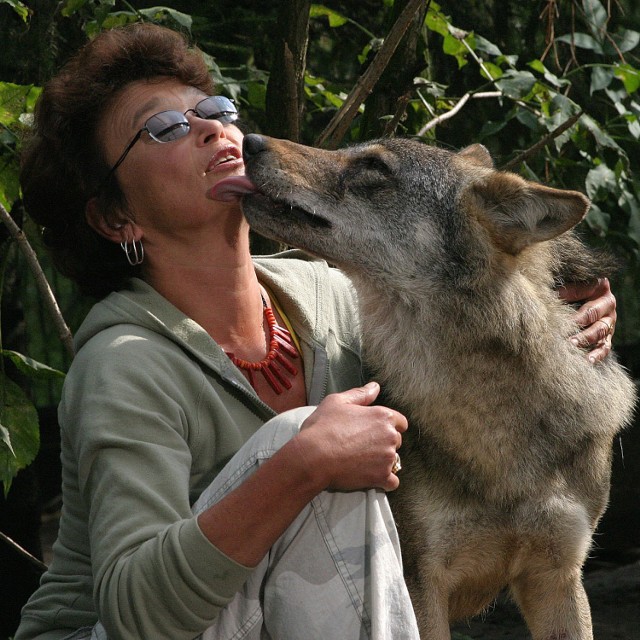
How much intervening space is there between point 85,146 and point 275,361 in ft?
2.83

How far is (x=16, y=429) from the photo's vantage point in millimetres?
3273

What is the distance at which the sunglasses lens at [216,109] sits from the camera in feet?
9.34

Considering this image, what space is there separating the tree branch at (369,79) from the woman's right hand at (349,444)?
5.21 ft

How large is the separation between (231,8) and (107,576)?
3.11 metres

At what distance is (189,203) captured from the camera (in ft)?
8.91

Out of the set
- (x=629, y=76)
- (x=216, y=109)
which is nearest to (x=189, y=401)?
(x=216, y=109)

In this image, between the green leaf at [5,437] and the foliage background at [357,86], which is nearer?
the green leaf at [5,437]

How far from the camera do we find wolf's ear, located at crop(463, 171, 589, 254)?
260cm

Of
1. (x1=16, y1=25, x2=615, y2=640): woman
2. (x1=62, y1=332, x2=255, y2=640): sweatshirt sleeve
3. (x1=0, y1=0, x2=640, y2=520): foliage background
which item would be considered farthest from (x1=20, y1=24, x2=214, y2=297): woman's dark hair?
(x1=62, y1=332, x2=255, y2=640): sweatshirt sleeve

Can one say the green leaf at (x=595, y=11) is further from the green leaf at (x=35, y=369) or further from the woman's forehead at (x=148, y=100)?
the green leaf at (x=35, y=369)

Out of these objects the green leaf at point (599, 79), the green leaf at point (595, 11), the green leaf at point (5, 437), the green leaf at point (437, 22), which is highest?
the green leaf at point (595, 11)

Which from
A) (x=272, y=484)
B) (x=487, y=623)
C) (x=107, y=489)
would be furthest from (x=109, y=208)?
(x=487, y=623)

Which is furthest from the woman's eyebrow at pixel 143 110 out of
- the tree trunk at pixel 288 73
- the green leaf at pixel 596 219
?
the green leaf at pixel 596 219

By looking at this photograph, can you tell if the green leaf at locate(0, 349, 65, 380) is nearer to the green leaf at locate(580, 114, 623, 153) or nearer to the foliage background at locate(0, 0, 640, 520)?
the foliage background at locate(0, 0, 640, 520)
